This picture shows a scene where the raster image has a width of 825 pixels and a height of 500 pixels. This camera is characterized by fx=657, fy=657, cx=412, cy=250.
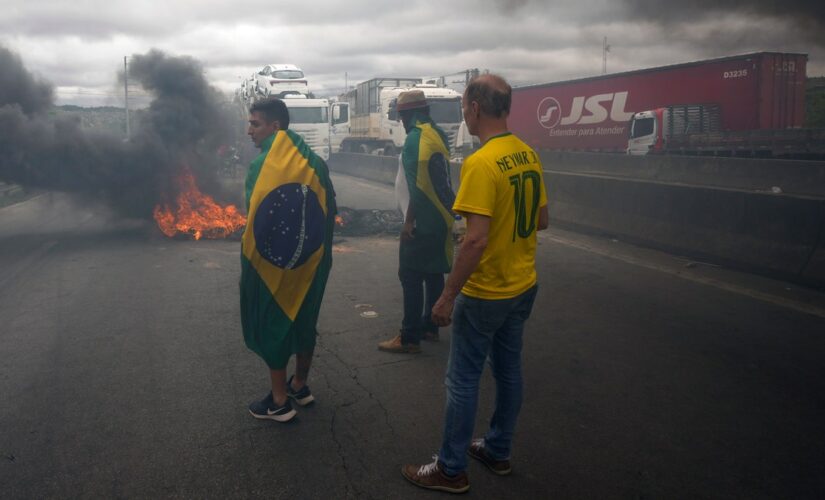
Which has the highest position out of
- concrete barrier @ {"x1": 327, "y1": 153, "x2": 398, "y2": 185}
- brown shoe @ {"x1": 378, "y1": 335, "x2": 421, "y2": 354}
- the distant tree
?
the distant tree

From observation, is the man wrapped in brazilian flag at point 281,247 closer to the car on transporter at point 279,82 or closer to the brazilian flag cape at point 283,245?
the brazilian flag cape at point 283,245

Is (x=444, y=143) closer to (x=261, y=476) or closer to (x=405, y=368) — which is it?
(x=405, y=368)

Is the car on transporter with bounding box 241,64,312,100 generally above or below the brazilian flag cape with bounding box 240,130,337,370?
above

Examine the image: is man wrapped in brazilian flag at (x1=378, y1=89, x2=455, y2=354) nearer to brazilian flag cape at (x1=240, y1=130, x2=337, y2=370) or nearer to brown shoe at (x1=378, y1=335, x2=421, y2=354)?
brown shoe at (x1=378, y1=335, x2=421, y2=354)

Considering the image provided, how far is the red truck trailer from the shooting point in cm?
2225

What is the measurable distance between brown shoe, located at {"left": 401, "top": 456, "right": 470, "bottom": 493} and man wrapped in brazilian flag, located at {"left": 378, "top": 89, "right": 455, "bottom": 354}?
194cm

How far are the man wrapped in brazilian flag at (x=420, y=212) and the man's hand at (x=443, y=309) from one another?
1.92m

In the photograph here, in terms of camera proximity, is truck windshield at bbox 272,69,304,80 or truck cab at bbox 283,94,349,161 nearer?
truck cab at bbox 283,94,349,161

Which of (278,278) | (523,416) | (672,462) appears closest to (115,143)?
(278,278)

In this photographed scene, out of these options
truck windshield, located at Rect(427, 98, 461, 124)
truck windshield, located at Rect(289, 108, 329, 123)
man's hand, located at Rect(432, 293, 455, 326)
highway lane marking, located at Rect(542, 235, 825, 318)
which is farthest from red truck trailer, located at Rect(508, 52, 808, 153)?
man's hand, located at Rect(432, 293, 455, 326)

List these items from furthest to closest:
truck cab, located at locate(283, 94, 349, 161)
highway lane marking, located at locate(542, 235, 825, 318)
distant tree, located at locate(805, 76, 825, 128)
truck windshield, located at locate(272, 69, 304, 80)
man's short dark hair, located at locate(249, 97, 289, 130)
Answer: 1. distant tree, located at locate(805, 76, 825, 128)
2. truck windshield, located at locate(272, 69, 304, 80)
3. truck cab, located at locate(283, 94, 349, 161)
4. highway lane marking, located at locate(542, 235, 825, 318)
5. man's short dark hair, located at locate(249, 97, 289, 130)

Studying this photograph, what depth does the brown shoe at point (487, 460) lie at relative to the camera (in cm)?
324

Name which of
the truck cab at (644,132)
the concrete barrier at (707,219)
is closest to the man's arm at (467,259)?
the concrete barrier at (707,219)

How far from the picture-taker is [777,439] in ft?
11.8
